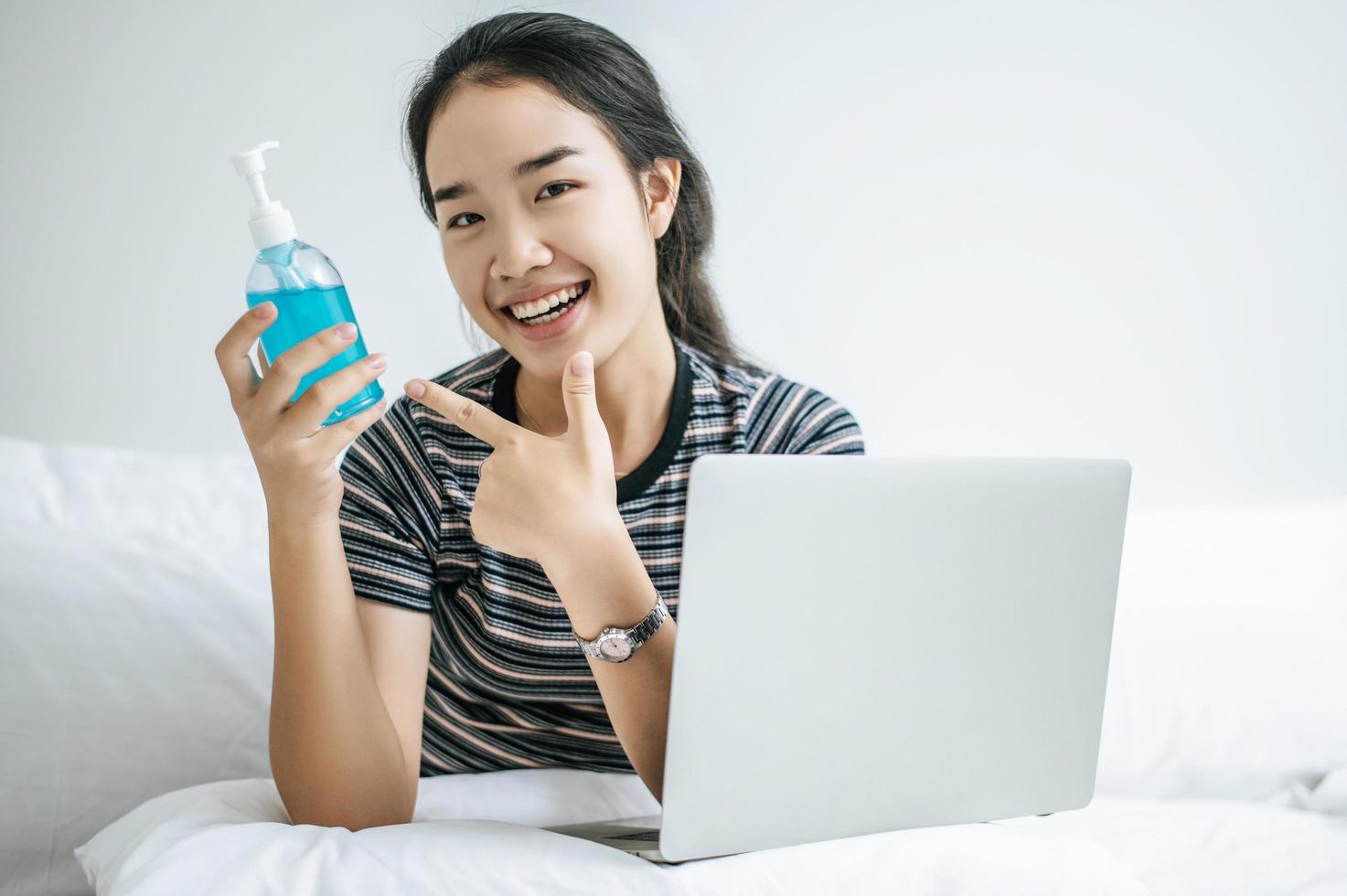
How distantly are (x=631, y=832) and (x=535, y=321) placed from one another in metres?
0.46

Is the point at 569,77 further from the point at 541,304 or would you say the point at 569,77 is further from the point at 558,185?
the point at 541,304

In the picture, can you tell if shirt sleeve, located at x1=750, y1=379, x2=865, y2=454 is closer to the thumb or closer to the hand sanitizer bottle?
Answer: the thumb

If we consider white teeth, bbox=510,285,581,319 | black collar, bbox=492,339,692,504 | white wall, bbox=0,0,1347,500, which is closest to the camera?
white teeth, bbox=510,285,581,319

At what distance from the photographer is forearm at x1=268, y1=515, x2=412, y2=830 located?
2.70 ft

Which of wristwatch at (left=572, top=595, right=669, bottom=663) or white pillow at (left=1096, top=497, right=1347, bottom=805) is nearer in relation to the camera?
wristwatch at (left=572, top=595, right=669, bottom=663)

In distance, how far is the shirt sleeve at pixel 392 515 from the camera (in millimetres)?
976

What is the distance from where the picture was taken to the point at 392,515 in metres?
1.01

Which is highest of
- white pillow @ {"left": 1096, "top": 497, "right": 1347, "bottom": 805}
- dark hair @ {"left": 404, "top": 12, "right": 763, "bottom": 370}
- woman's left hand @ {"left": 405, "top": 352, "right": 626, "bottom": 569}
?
dark hair @ {"left": 404, "top": 12, "right": 763, "bottom": 370}

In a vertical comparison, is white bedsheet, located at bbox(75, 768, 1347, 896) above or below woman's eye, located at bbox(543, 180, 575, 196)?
below

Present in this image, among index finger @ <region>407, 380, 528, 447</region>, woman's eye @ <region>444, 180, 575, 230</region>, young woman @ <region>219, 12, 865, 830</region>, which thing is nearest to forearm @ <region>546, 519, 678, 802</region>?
young woman @ <region>219, 12, 865, 830</region>

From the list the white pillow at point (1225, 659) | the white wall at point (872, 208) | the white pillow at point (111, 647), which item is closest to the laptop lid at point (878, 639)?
the white pillow at point (1225, 659)

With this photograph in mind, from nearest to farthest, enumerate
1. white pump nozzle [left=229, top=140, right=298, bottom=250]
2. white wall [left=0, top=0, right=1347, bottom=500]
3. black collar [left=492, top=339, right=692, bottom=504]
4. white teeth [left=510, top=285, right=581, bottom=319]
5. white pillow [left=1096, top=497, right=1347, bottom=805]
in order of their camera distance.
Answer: white pump nozzle [left=229, top=140, right=298, bottom=250] < white teeth [left=510, top=285, right=581, bottom=319] < black collar [left=492, top=339, right=692, bottom=504] < white pillow [left=1096, top=497, right=1347, bottom=805] < white wall [left=0, top=0, right=1347, bottom=500]

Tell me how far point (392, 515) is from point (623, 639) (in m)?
0.37

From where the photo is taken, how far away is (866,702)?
2.22 ft
